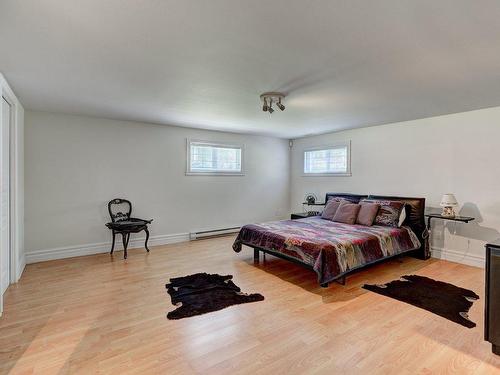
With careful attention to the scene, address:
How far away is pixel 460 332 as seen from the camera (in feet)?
7.51

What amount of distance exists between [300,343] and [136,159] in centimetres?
411

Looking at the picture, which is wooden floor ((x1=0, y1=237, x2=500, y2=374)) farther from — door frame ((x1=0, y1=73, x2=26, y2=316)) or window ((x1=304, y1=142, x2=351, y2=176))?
window ((x1=304, y1=142, x2=351, y2=176))

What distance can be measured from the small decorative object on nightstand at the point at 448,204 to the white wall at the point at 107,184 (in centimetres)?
374

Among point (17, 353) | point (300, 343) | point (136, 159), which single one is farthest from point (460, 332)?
point (136, 159)

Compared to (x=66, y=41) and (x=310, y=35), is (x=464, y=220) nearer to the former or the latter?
(x=310, y=35)

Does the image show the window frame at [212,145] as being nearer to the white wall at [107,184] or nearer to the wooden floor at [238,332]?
the white wall at [107,184]

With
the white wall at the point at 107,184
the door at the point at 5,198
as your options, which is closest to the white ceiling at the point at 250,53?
the door at the point at 5,198

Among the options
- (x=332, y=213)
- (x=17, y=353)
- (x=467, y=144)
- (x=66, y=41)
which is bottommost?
(x=17, y=353)

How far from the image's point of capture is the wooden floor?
6.24 feet

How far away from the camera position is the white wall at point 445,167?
3.87 m

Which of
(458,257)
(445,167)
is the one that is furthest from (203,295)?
(445,167)

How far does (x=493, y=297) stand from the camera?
78.6 inches

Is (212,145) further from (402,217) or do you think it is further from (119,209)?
(402,217)

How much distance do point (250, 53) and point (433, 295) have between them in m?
3.16
